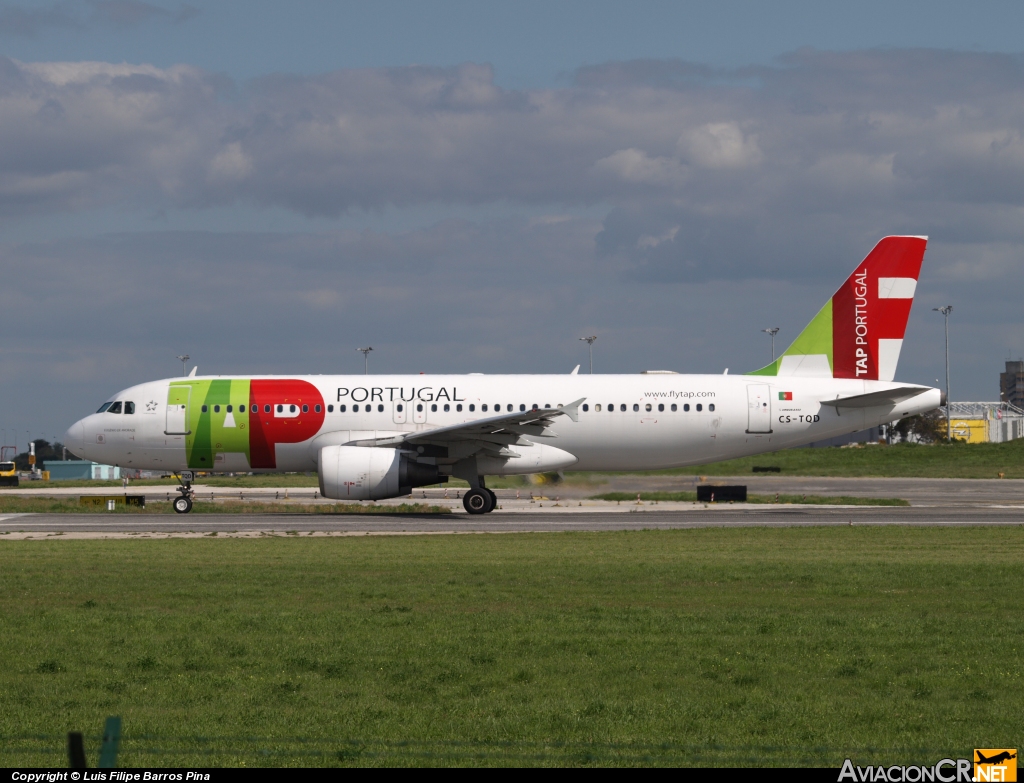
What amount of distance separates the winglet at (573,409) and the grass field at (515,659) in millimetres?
12413

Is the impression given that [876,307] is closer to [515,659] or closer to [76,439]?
[76,439]

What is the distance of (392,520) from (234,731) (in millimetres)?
23434

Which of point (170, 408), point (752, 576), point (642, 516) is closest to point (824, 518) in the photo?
point (642, 516)

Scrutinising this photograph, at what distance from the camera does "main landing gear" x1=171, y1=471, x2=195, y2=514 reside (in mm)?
35969

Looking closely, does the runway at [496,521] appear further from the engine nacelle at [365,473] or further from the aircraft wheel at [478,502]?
the engine nacelle at [365,473]

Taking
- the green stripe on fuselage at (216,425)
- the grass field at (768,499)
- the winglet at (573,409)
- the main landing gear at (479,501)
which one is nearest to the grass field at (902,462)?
the grass field at (768,499)

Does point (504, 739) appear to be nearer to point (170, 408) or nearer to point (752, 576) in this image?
point (752, 576)

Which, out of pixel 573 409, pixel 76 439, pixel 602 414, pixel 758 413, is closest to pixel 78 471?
pixel 76 439

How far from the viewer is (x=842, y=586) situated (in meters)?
17.2

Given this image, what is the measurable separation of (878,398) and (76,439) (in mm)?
26035

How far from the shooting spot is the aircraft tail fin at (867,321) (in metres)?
36.3

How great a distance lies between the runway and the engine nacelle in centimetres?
82

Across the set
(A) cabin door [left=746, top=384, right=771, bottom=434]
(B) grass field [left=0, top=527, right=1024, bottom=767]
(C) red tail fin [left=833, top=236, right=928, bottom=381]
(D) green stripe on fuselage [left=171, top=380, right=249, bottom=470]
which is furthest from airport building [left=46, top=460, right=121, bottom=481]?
(B) grass field [left=0, top=527, right=1024, bottom=767]

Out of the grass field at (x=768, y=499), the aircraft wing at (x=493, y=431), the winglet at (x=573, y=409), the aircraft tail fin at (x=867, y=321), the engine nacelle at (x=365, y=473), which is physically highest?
the aircraft tail fin at (x=867, y=321)
